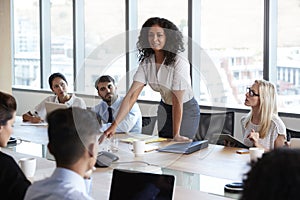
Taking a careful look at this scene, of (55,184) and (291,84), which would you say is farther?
(291,84)

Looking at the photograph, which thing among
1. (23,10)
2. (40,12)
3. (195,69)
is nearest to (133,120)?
(195,69)

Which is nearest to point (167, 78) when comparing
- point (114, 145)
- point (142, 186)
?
point (114, 145)

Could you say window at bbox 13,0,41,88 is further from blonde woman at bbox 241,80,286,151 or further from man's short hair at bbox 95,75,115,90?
blonde woman at bbox 241,80,286,151

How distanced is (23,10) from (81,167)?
23.4 ft

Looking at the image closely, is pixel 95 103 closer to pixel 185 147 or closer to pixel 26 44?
pixel 185 147

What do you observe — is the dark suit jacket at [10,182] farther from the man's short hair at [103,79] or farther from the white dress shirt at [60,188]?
the man's short hair at [103,79]

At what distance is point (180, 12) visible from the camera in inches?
248

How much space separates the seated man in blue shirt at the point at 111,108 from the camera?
4145mm

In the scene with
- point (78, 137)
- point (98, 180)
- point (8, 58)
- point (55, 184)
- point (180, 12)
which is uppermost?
point (180, 12)

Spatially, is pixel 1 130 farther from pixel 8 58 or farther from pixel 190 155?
pixel 8 58

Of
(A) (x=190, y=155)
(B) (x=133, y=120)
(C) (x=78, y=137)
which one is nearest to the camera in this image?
(C) (x=78, y=137)

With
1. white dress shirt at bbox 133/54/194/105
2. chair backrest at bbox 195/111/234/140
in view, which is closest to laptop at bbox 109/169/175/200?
white dress shirt at bbox 133/54/194/105

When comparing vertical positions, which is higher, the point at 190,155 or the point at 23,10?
the point at 23,10

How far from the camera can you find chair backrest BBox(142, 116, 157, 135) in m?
4.45
